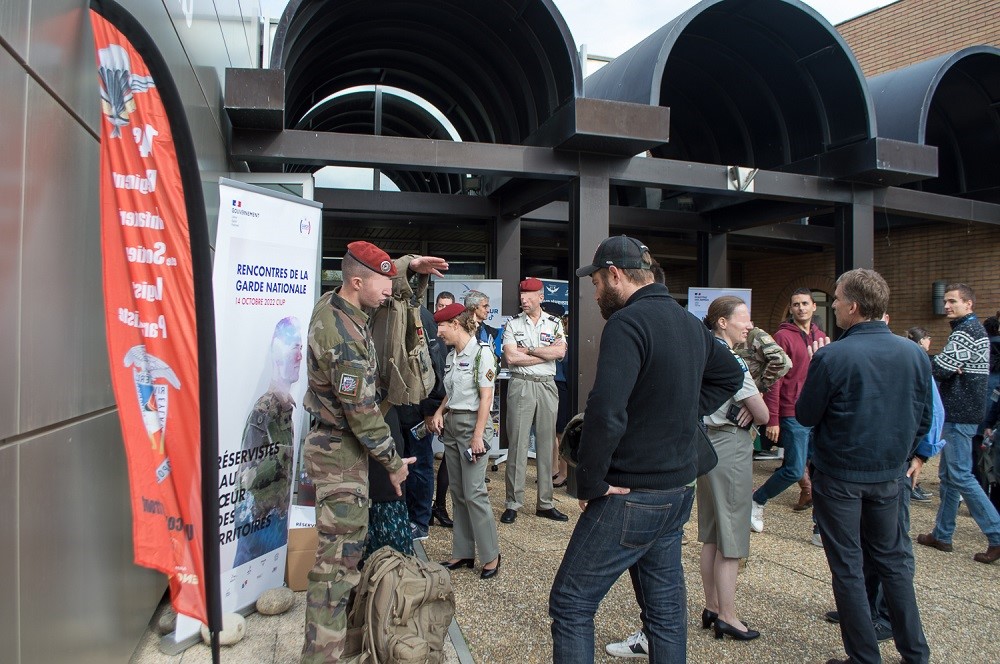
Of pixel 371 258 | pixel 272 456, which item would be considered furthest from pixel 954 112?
pixel 272 456

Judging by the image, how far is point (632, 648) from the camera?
3.15 metres

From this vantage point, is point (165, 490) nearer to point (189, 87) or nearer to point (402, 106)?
point (189, 87)

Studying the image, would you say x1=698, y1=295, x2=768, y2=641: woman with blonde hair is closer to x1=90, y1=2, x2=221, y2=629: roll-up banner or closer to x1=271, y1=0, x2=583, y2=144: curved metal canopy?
x1=90, y1=2, x2=221, y2=629: roll-up banner

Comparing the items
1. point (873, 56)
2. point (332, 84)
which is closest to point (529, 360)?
point (332, 84)

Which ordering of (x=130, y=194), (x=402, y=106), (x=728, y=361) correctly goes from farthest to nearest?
(x=402, y=106) → (x=728, y=361) → (x=130, y=194)

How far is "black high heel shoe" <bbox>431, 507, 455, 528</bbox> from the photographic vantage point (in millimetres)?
5346

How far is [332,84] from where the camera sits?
8859 mm

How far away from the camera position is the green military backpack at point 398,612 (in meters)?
2.78

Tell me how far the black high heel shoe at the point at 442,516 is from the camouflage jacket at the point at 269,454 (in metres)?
1.85

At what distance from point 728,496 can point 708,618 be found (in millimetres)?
726

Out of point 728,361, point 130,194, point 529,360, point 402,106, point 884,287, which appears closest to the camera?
point 130,194

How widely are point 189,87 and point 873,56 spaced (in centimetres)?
1420

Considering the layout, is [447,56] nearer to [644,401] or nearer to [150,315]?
Result: [150,315]

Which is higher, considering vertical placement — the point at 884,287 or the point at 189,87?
the point at 189,87
